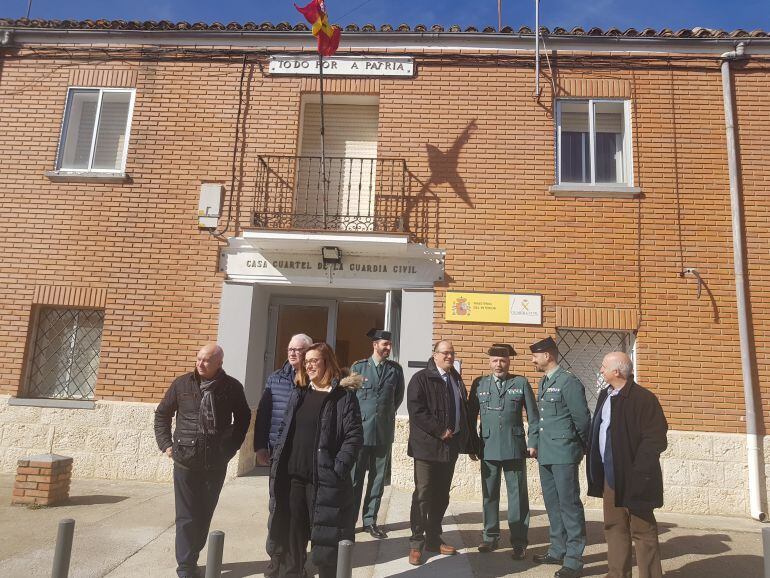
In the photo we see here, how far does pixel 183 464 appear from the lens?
4031mm

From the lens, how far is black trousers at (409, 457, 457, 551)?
15.0 ft

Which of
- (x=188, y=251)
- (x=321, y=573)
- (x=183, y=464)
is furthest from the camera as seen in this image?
(x=188, y=251)

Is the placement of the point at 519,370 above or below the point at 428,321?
below

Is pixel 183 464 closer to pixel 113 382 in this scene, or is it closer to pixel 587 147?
pixel 113 382

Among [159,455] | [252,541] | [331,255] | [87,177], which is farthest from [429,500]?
[87,177]

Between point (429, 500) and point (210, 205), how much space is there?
17.0ft

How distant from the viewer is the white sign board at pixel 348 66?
8188mm

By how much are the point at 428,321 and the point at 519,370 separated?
4.33 feet

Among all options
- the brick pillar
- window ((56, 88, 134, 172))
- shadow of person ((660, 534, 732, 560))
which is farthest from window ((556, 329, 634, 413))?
window ((56, 88, 134, 172))

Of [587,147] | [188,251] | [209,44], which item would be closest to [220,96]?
[209,44]

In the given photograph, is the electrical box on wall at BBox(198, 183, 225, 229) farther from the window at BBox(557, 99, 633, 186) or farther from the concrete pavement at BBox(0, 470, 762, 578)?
the window at BBox(557, 99, 633, 186)

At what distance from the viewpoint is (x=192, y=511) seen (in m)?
4.06

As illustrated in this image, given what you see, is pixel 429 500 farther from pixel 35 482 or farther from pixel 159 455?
pixel 159 455

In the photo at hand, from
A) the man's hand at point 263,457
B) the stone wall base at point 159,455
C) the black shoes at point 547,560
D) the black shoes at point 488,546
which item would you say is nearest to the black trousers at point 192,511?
the man's hand at point 263,457
